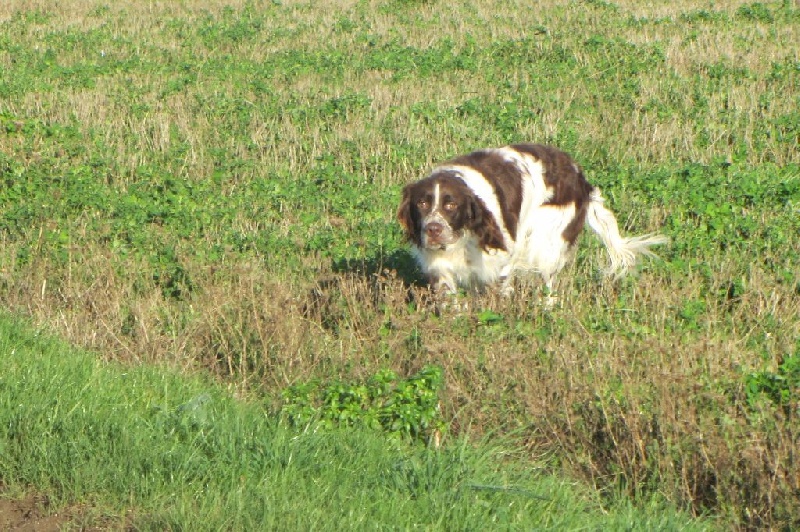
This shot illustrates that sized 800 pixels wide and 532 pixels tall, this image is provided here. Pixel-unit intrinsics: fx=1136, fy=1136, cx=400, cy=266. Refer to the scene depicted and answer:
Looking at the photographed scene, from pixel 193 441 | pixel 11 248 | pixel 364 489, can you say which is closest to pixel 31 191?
pixel 11 248

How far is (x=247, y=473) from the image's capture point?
4.04m

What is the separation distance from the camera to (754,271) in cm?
623

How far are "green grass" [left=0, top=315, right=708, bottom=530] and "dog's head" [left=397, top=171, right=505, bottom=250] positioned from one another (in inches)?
66.1

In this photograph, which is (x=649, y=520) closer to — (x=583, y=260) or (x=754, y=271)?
(x=754, y=271)

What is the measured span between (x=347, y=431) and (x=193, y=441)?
2.01 ft

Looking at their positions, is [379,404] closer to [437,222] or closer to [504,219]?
[437,222]

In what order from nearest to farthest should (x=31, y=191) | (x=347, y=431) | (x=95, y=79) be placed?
(x=347, y=431) → (x=31, y=191) → (x=95, y=79)

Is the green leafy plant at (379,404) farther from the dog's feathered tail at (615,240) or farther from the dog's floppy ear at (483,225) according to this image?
the dog's feathered tail at (615,240)

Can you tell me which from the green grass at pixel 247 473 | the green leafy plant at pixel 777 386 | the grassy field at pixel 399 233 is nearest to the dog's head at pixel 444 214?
the grassy field at pixel 399 233

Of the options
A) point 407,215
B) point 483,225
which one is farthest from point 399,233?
point 483,225

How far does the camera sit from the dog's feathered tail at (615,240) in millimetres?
6855

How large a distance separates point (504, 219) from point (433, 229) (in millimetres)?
533

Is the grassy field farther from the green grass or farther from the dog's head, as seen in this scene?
the dog's head

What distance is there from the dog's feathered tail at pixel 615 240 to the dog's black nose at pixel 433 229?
1.22m
